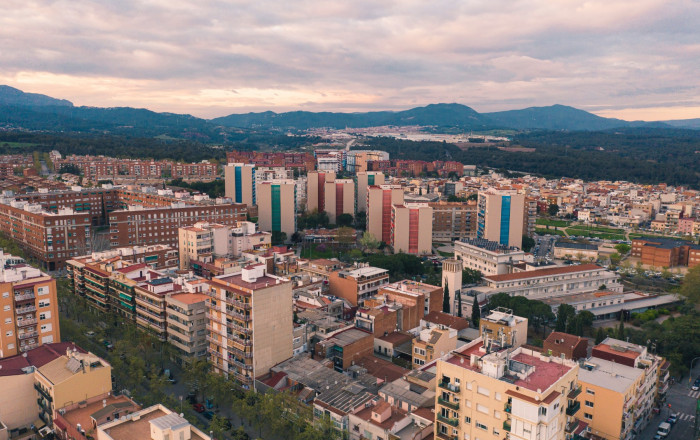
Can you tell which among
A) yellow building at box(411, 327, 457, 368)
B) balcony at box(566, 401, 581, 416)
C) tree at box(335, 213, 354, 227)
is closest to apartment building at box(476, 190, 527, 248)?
tree at box(335, 213, 354, 227)

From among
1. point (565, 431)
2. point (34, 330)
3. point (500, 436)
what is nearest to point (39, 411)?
point (34, 330)

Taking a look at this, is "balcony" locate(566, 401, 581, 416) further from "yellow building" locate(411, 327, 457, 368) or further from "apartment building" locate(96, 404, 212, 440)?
"apartment building" locate(96, 404, 212, 440)

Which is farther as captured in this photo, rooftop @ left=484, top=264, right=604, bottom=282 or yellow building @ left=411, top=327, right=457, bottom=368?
rooftop @ left=484, top=264, right=604, bottom=282

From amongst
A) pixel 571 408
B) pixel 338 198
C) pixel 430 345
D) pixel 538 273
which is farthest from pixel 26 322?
pixel 338 198

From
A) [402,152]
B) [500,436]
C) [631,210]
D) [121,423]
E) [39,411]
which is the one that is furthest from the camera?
[402,152]

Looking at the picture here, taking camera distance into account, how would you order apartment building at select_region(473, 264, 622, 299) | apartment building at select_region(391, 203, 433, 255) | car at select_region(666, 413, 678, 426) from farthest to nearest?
apartment building at select_region(391, 203, 433, 255) → apartment building at select_region(473, 264, 622, 299) → car at select_region(666, 413, 678, 426)

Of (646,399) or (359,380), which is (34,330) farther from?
(646,399)

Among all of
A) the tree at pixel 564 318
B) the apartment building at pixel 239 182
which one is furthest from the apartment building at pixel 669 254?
the apartment building at pixel 239 182
